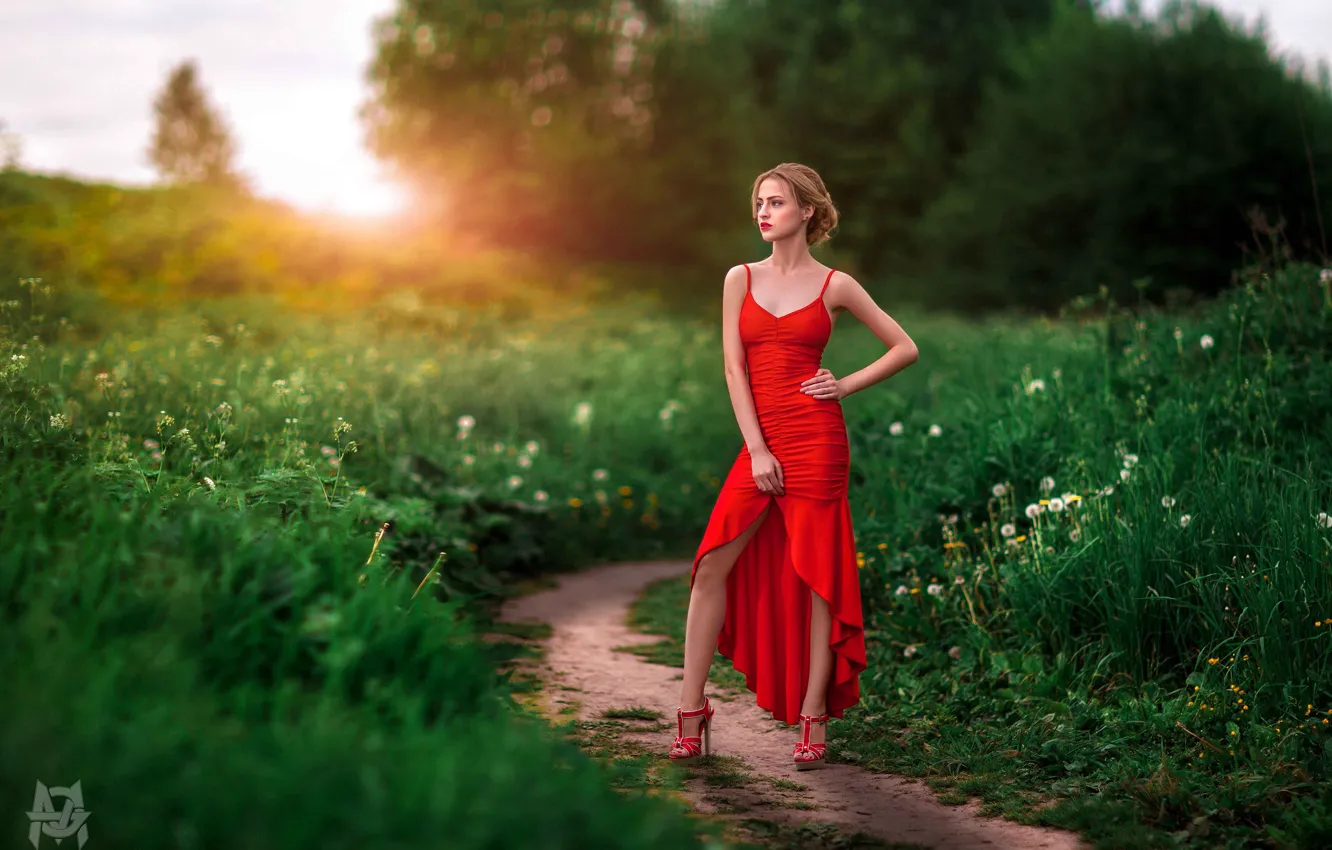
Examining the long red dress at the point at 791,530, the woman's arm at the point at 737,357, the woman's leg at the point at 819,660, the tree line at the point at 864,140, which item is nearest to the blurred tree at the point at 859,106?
the tree line at the point at 864,140

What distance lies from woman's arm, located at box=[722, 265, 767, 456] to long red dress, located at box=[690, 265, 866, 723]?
0.03 meters

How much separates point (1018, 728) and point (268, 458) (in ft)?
10.8

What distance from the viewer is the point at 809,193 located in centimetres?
406

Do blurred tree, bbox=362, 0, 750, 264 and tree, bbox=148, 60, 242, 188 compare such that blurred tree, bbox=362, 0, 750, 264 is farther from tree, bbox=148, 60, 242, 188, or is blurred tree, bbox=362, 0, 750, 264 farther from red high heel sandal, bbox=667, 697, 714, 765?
tree, bbox=148, 60, 242, 188

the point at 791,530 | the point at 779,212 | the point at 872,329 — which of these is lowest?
the point at 791,530

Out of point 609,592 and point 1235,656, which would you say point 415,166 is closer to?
point 609,592

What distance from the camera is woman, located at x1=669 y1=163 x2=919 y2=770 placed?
13.0 ft

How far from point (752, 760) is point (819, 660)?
49 centimetres
